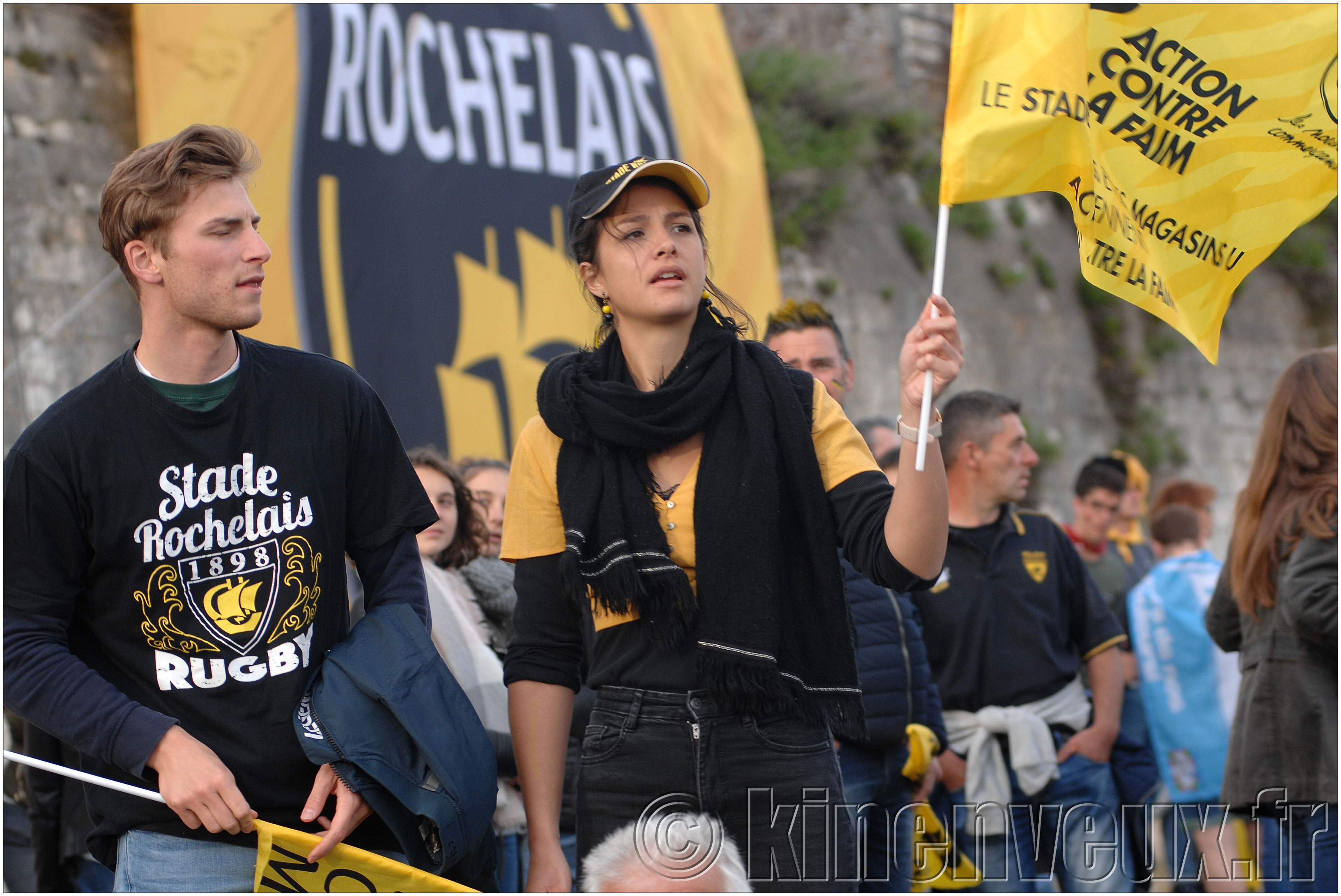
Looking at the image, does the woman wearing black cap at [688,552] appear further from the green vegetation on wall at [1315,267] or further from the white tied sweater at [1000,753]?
the green vegetation on wall at [1315,267]

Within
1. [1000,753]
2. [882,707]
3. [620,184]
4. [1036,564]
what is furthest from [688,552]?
[1036,564]

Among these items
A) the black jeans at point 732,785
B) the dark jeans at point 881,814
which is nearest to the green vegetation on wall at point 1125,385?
the dark jeans at point 881,814

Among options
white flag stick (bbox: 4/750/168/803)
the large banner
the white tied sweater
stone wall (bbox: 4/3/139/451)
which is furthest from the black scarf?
stone wall (bbox: 4/3/139/451)

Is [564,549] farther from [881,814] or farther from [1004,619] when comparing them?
[1004,619]

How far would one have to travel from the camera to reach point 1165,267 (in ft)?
8.84

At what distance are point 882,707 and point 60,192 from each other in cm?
553

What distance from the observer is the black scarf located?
231 cm

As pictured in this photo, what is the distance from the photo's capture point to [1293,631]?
3.59m

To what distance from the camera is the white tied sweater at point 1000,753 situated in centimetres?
434

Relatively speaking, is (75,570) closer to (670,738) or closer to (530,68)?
(670,738)

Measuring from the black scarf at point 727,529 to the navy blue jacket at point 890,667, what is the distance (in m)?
1.53

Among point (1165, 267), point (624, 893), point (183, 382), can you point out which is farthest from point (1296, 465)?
point (183, 382)

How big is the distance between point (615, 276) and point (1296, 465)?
2.25 m

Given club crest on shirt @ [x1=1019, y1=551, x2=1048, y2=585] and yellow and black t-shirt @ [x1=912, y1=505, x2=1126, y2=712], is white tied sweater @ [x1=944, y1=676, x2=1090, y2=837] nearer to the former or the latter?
yellow and black t-shirt @ [x1=912, y1=505, x2=1126, y2=712]
